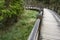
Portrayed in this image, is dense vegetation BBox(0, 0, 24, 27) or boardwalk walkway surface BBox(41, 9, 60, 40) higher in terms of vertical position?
dense vegetation BBox(0, 0, 24, 27)

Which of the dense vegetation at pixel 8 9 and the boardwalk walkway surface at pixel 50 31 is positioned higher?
the dense vegetation at pixel 8 9

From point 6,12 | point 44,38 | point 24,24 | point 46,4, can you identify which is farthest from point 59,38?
point 46,4

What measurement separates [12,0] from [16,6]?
0.84 meters

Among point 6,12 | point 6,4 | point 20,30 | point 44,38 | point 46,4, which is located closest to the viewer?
point 44,38

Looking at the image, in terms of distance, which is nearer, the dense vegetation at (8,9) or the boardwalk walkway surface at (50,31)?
the boardwalk walkway surface at (50,31)

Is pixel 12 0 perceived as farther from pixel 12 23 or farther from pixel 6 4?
pixel 12 23

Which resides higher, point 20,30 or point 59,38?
point 59,38

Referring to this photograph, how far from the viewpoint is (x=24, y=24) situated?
74.6 feet

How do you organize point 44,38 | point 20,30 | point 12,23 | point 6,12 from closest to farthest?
point 44,38, point 6,12, point 20,30, point 12,23

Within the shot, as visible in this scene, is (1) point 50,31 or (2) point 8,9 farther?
(2) point 8,9

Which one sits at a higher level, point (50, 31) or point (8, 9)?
point (8, 9)

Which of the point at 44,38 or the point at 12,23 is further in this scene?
the point at 12,23

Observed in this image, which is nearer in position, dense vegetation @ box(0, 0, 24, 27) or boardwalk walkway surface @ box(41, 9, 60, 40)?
boardwalk walkway surface @ box(41, 9, 60, 40)

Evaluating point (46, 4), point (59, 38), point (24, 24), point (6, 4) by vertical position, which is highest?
point (6, 4)
